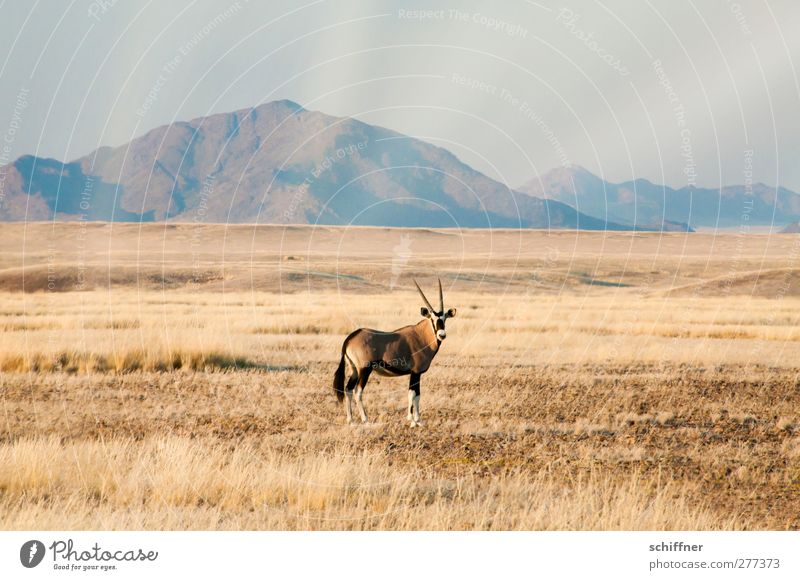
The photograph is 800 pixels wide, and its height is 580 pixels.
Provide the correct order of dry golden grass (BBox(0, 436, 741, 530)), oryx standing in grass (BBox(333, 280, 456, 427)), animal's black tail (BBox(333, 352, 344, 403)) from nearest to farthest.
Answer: dry golden grass (BBox(0, 436, 741, 530)) < oryx standing in grass (BBox(333, 280, 456, 427)) < animal's black tail (BBox(333, 352, 344, 403))

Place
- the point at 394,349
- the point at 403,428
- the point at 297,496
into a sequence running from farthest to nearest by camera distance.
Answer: the point at 403,428
the point at 394,349
the point at 297,496

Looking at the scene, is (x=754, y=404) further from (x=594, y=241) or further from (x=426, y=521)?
(x=594, y=241)

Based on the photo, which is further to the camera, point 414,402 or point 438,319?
point 414,402

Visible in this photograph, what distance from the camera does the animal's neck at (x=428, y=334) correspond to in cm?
1463

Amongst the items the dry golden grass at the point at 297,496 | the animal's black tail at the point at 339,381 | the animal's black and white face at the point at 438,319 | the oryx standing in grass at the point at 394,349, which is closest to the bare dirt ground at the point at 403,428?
the dry golden grass at the point at 297,496

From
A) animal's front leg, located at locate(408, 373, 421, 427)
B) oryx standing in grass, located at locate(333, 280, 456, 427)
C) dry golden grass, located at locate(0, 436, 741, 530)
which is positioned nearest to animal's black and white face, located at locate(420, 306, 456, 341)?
oryx standing in grass, located at locate(333, 280, 456, 427)

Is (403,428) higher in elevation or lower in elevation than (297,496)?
higher

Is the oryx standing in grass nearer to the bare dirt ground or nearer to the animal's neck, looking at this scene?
the animal's neck

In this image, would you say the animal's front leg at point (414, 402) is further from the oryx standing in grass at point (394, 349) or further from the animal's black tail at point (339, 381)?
the animal's black tail at point (339, 381)

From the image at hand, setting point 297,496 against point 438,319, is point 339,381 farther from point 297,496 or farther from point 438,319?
point 297,496

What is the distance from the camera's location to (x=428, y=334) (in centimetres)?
1470

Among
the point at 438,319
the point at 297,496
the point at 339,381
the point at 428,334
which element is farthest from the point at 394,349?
the point at 297,496

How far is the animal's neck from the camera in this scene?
14.6m
